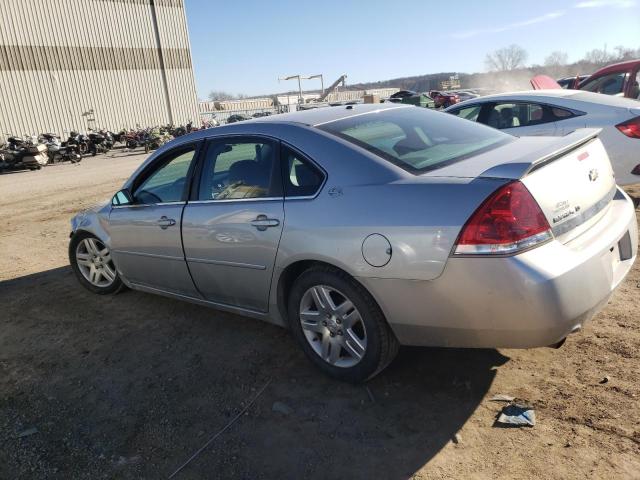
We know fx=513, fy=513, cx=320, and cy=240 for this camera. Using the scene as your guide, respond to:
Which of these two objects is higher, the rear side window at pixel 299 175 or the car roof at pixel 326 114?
the car roof at pixel 326 114

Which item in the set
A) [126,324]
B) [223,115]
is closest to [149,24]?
[223,115]

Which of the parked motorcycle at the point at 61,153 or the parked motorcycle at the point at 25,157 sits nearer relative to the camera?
the parked motorcycle at the point at 25,157

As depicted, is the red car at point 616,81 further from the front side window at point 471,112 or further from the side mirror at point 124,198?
the side mirror at point 124,198

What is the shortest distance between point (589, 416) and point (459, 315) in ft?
2.83


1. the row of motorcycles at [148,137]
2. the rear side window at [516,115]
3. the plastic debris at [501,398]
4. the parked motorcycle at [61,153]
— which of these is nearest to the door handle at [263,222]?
the plastic debris at [501,398]

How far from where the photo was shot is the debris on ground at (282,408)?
293cm

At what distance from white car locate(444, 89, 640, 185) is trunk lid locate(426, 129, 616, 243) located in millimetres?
3084

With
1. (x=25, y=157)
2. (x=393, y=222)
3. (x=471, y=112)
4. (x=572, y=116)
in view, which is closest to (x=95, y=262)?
(x=393, y=222)

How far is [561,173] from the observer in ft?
8.61

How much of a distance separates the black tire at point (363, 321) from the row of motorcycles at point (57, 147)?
18.6 m

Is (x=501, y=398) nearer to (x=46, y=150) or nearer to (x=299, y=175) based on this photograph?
(x=299, y=175)

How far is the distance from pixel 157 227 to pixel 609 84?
9863 millimetres

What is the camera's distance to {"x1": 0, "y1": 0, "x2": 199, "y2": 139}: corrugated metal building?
27.8 m

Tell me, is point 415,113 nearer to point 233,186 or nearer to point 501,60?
point 233,186
